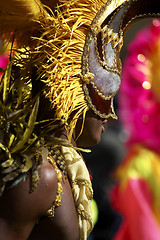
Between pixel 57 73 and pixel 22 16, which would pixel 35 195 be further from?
pixel 22 16

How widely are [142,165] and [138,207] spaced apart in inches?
3.4

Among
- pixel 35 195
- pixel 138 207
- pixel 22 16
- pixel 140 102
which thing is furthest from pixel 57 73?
pixel 138 207

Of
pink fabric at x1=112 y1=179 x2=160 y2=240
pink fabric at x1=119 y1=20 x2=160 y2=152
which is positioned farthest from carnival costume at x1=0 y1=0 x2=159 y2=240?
pink fabric at x1=112 y1=179 x2=160 y2=240

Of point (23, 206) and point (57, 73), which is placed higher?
point (57, 73)

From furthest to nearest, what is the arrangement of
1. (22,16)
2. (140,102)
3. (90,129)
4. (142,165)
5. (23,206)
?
(90,129) < (22,16) < (23,206) < (140,102) < (142,165)

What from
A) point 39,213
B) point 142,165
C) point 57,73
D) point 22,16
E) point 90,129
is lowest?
point 39,213

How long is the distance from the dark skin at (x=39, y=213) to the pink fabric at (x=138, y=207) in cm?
71

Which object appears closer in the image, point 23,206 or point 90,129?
point 23,206

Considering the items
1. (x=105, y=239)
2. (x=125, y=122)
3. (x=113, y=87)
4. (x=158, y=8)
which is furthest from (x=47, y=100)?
(x=105, y=239)

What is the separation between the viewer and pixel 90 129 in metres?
1.56

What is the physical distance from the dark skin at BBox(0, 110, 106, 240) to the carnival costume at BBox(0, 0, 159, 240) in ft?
0.12

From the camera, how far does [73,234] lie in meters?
1.41

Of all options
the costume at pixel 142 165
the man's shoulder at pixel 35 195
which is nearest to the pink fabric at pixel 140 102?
the costume at pixel 142 165

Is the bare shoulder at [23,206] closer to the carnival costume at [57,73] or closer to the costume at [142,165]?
the carnival costume at [57,73]
